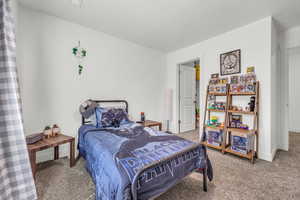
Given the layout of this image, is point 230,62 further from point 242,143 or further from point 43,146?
point 43,146

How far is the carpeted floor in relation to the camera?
1.58 metres

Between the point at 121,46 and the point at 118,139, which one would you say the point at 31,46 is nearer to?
the point at 121,46

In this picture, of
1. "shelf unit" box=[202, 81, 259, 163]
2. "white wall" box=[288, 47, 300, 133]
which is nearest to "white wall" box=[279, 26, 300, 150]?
"shelf unit" box=[202, 81, 259, 163]

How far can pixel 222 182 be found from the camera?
6.00 ft

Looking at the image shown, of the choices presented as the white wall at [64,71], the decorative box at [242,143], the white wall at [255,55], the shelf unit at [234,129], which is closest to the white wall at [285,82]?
the white wall at [255,55]

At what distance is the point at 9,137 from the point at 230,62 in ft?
11.4

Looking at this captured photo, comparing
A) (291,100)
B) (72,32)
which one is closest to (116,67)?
(72,32)

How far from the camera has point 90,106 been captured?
2668 millimetres

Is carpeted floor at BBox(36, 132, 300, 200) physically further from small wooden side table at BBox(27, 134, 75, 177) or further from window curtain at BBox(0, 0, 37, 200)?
window curtain at BBox(0, 0, 37, 200)

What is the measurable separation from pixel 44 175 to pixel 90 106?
1.26m

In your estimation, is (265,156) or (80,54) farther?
(80,54)

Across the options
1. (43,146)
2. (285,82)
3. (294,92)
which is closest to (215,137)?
(285,82)

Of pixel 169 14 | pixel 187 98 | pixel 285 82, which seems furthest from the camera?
pixel 187 98

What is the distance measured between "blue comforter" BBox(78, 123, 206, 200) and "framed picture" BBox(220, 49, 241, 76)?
209 centimetres
